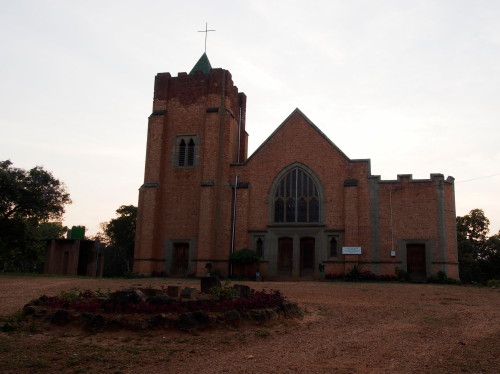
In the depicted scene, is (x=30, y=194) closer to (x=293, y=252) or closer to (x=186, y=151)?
(x=186, y=151)

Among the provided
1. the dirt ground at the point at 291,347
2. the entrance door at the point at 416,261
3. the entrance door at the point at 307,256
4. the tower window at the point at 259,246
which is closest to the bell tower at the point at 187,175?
the tower window at the point at 259,246

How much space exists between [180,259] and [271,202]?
23.1 feet

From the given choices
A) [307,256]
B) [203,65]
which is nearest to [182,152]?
[203,65]

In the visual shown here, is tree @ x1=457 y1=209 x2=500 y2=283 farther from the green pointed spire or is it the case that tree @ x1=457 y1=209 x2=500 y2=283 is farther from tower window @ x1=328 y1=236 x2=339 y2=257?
the green pointed spire

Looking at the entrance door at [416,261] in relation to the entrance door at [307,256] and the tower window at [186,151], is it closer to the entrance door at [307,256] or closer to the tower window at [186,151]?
the entrance door at [307,256]

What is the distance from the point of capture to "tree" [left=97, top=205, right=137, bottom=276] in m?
54.9

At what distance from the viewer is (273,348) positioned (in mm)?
9539

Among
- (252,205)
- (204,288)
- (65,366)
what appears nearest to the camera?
(65,366)

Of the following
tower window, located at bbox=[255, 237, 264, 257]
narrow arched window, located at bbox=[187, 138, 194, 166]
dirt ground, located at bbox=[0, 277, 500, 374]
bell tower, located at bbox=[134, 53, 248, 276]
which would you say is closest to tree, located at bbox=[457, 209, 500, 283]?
tower window, located at bbox=[255, 237, 264, 257]

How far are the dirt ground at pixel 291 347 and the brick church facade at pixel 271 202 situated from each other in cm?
1522

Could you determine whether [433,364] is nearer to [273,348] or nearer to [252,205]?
[273,348]

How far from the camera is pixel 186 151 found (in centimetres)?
3306

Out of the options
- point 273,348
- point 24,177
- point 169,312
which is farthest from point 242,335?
point 24,177

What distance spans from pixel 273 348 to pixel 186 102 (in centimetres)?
2615
